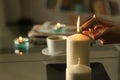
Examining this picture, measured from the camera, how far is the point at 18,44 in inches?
60.2

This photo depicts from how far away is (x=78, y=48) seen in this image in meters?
1.02

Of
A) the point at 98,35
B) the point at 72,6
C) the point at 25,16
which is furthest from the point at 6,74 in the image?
the point at 25,16

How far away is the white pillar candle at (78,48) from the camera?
3.34 feet

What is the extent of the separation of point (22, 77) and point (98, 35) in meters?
0.37

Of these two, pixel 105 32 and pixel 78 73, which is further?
pixel 105 32

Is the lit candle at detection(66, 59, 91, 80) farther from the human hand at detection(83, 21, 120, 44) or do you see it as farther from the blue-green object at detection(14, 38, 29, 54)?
the blue-green object at detection(14, 38, 29, 54)

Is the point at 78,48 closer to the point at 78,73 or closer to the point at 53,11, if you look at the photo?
the point at 78,73

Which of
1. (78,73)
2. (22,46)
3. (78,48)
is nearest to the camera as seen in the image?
(78,73)

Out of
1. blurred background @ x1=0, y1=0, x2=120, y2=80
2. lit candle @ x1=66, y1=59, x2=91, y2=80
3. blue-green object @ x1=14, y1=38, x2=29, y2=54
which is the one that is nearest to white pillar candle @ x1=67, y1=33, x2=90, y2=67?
lit candle @ x1=66, y1=59, x2=91, y2=80

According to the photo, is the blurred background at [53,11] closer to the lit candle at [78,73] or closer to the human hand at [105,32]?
the human hand at [105,32]

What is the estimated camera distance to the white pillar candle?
3.34 feet

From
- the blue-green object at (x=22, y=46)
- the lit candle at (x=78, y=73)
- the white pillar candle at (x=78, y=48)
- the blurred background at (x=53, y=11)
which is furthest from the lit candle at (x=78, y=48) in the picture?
the blurred background at (x=53, y=11)

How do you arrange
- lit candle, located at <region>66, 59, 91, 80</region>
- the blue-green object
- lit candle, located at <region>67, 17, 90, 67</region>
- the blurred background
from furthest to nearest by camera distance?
the blurred background
the blue-green object
lit candle, located at <region>67, 17, 90, 67</region>
lit candle, located at <region>66, 59, 91, 80</region>

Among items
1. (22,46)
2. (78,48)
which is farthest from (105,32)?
(22,46)
